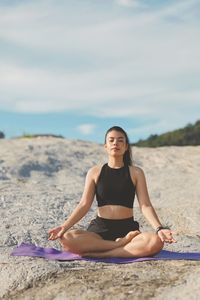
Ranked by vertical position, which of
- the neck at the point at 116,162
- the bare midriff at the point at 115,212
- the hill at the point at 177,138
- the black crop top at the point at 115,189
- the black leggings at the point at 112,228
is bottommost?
the black leggings at the point at 112,228

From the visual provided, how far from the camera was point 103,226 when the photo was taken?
18.6ft

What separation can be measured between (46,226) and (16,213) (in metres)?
0.62

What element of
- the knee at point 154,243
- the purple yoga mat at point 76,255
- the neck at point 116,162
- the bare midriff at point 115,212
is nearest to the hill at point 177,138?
the neck at point 116,162

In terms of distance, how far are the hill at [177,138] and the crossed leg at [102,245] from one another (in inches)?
660

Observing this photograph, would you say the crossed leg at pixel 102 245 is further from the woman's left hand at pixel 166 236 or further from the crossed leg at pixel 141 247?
the woman's left hand at pixel 166 236

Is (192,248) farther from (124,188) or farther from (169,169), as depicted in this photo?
(169,169)

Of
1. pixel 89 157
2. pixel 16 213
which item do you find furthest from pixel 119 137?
pixel 89 157

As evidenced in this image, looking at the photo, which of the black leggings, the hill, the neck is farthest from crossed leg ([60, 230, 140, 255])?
the hill

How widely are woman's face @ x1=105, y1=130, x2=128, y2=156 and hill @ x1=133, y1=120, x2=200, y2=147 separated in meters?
16.5

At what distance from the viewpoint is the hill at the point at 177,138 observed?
22516mm

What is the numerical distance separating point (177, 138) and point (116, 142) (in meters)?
17.3

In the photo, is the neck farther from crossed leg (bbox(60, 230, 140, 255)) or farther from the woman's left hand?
the woman's left hand

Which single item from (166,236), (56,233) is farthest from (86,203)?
(166,236)

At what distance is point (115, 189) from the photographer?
566 centimetres
